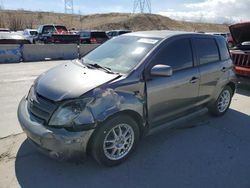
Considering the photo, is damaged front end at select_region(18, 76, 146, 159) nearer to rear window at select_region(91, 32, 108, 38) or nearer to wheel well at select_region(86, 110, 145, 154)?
wheel well at select_region(86, 110, 145, 154)

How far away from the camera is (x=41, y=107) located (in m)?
3.40

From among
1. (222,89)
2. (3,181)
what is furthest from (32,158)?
(222,89)

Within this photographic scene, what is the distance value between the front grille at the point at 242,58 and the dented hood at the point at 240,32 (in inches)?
24.7

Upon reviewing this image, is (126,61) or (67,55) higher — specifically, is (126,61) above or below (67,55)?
above

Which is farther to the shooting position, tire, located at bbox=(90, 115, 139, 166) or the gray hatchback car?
tire, located at bbox=(90, 115, 139, 166)

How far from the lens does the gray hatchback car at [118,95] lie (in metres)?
3.21

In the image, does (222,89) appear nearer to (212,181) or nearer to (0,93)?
(212,181)

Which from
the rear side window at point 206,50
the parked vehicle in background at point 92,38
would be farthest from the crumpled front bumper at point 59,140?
the parked vehicle in background at point 92,38

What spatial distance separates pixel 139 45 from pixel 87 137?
5.66ft

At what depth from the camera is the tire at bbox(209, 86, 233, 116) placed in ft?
17.9

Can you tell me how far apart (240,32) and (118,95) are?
6196 millimetres

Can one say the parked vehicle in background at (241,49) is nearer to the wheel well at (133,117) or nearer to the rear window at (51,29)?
the wheel well at (133,117)

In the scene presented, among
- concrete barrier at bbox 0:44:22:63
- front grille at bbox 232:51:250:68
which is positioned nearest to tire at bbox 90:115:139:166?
front grille at bbox 232:51:250:68

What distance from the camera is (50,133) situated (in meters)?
3.15
